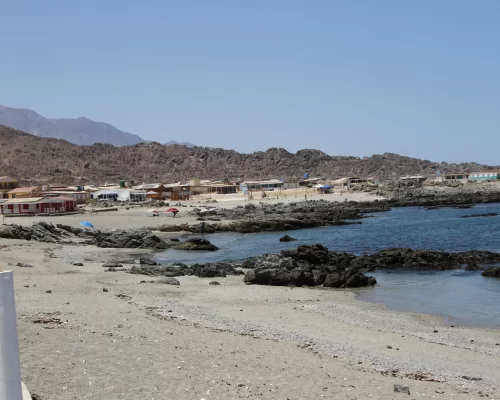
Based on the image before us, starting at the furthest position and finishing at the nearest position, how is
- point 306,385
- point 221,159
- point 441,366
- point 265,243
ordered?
point 221,159 → point 265,243 → point 441,366 → point 306,385

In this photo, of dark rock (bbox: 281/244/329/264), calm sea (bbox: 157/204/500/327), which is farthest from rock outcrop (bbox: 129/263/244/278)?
calm sea (bbox: 157/204/500/327)

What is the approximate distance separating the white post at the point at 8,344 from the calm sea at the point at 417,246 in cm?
1437

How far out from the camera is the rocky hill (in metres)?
144

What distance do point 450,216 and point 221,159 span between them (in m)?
132

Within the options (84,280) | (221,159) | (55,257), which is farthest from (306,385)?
(221,159)

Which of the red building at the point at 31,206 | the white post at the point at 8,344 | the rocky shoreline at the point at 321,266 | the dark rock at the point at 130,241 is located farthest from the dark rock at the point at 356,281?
the red building at the point at 31,206

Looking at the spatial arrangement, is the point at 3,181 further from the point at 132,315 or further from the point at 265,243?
the point at 132,315

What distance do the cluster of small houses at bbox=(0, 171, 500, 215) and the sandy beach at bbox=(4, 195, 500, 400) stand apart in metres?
41.2

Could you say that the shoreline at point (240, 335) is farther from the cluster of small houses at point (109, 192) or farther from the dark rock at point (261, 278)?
the cluster of small houses at point (109, 192)

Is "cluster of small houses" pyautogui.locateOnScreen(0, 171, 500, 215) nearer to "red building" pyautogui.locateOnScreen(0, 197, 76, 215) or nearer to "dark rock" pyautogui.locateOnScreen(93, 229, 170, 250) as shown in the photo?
"red building" pyautogui.locateOnScreen(0, 197, 76, 215)

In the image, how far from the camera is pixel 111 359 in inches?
363

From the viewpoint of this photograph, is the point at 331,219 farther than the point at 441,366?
Yes

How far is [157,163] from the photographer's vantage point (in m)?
180

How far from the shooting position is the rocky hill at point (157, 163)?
144 m
